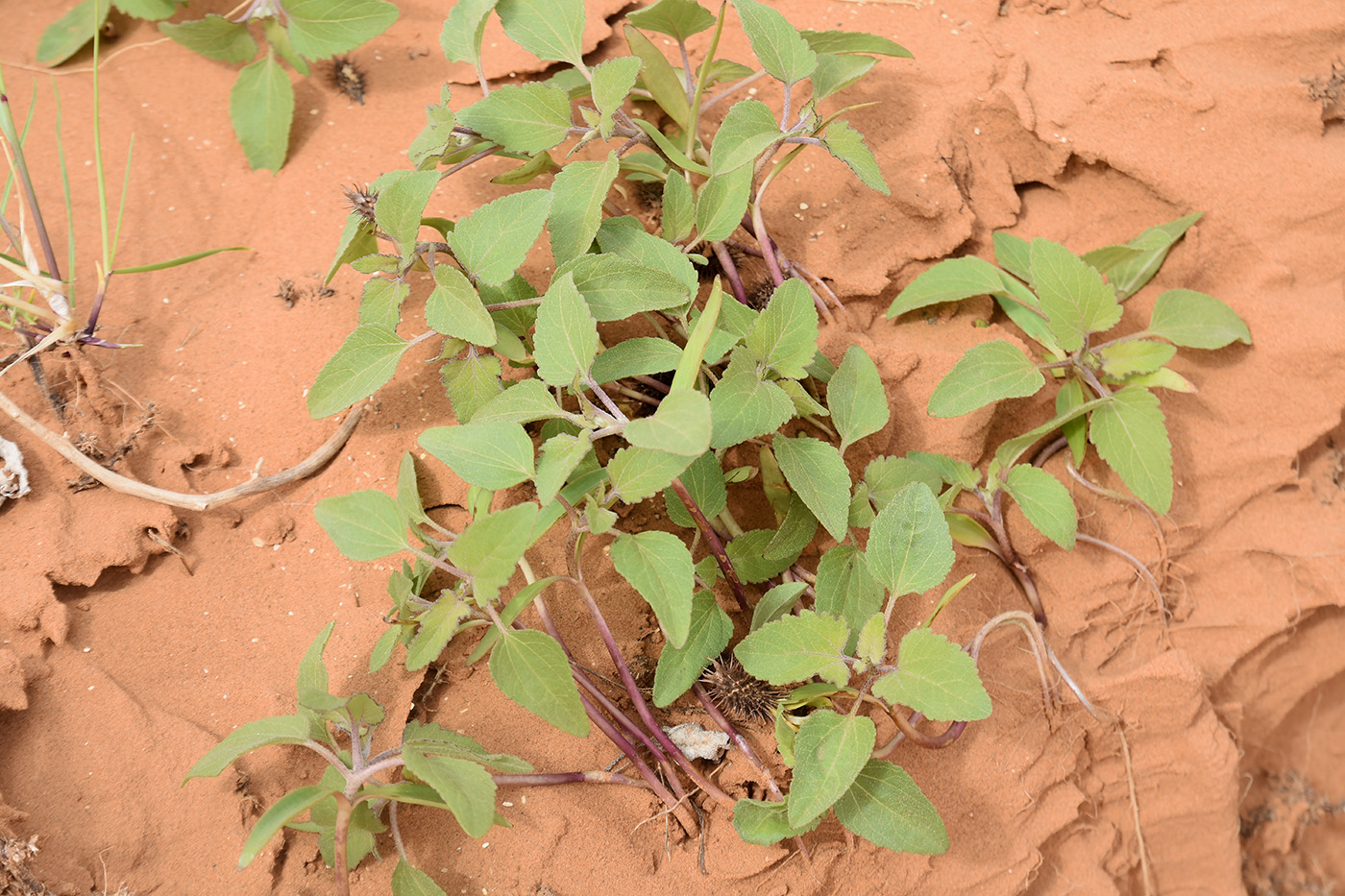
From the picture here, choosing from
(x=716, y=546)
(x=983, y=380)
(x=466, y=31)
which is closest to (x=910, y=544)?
(x=716, y=546)

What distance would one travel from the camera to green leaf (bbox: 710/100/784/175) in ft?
6.17

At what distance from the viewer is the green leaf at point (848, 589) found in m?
1.94

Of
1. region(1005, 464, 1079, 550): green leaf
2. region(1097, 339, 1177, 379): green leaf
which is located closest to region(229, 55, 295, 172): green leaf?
region(1005, 464, 1079, 550): green leaf

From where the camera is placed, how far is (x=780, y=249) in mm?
2346

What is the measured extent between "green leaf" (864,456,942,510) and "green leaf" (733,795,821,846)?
698 millimetres

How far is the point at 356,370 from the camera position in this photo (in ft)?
6.04

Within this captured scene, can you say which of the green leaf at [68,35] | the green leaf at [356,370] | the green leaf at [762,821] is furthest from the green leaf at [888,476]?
the green leaf at [68,35]

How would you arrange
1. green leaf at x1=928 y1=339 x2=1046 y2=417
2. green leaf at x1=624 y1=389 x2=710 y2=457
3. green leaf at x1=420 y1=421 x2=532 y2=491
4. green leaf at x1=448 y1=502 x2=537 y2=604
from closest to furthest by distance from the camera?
green leaf at x1=624 y1=389 x2=710 y2=457 → green leaf at x1=448 y1=502 x2=537 y2=604 → green leaf at x1=420 y1=421 x2=532 y2=491 → green leaf at x1=928 y1=339 x2=1046 y2=417

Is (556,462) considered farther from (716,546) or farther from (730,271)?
(730,271)

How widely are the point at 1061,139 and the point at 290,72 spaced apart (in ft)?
7.28

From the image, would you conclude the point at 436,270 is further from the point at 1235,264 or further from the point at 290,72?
the point at 1235,264

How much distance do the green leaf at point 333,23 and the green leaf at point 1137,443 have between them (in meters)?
2.10

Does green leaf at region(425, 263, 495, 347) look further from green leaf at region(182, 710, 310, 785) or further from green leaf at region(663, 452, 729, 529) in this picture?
green leaf at region(182, 710, 310, 785)

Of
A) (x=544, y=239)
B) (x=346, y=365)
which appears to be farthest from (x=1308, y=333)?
(x=346, y=365)
